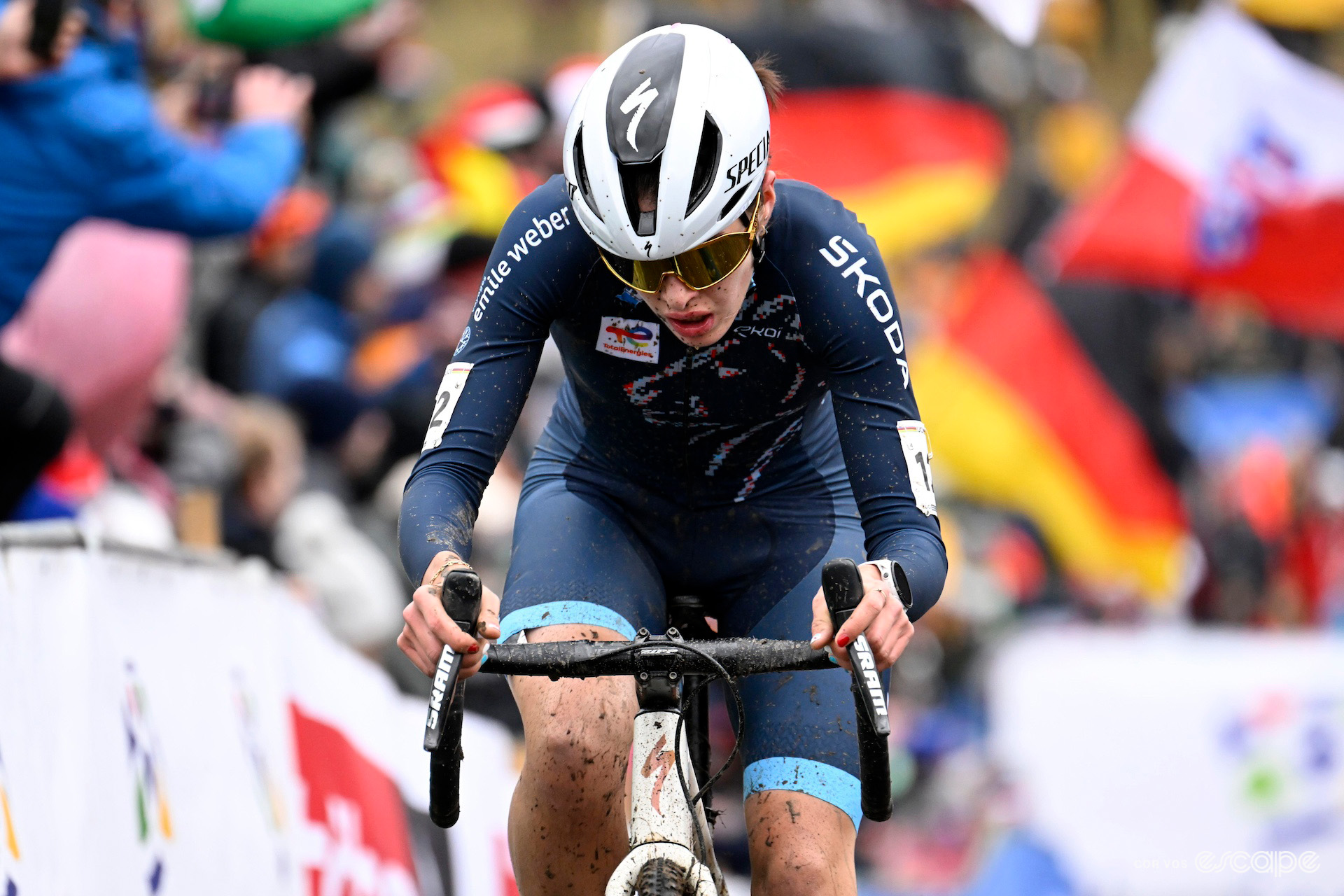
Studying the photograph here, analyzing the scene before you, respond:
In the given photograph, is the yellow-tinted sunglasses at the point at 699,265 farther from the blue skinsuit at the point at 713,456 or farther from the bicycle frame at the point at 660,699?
the bicycle frame at the point at 660,699

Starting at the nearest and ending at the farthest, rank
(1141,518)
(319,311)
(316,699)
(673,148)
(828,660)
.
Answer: (828,660), (673,148), (316,699), (319,311), (1141,518)

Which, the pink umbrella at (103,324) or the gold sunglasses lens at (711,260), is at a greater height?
the gold sunglasses lens at (711,260)

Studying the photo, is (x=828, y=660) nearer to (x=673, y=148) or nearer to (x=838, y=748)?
(x=838, y=748)

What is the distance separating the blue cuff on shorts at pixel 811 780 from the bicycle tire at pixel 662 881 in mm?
638

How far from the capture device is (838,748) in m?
4.16

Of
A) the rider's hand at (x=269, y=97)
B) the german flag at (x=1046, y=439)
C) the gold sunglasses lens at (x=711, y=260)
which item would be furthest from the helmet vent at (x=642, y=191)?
the german flag at (x=1046, y=439)

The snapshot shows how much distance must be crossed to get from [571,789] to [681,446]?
3.29 ft

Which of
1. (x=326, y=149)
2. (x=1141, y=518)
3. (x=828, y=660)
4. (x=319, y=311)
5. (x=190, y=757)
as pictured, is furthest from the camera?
(x=1141, y=518)

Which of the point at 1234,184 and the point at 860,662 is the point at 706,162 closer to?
the point at 860,662

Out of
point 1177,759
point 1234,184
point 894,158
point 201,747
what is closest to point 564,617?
point 201,747

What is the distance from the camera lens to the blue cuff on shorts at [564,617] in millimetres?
4090

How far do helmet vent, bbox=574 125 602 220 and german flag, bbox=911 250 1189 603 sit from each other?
10.5 m

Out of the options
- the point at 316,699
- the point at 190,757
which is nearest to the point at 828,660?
the point at 190,757

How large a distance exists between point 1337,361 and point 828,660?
17196 millimetres
